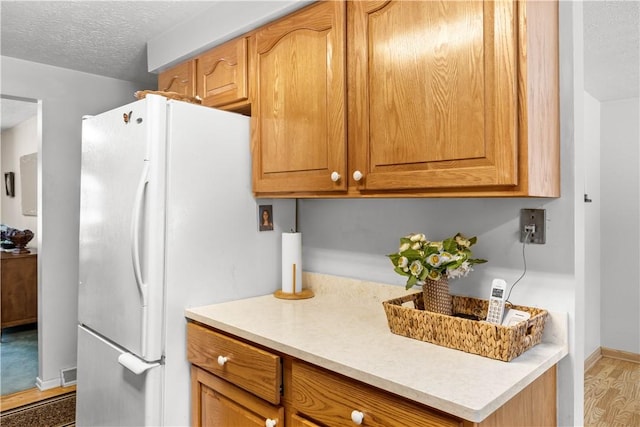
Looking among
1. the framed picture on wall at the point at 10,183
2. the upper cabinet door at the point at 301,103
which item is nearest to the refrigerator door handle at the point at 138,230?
the upper cabinet door at the point at 301,103

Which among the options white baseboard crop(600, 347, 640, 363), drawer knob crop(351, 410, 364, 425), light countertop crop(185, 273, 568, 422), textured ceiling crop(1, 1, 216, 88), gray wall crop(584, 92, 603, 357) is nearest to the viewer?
light countertop crop(185, 273, 568, 422)

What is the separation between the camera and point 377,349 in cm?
126

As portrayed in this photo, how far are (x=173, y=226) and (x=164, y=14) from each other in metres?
1.20

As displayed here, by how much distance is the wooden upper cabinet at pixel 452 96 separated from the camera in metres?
1.12

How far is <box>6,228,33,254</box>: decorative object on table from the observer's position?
4605 millimetres

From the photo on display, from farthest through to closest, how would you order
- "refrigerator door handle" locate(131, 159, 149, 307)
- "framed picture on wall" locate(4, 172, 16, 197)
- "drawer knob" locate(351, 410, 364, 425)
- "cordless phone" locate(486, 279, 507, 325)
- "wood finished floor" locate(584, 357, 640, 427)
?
"framed picture on wall" locate(4, 172, 16, 197), "wood finished floor" locate(584, 357, 640, 427), "refrigerator door handle" locate(131, 159, 149, 307), "cordless phone" locate(486, 279, 507, 325), "drawer knob" locate(351, 410, 364, 425)

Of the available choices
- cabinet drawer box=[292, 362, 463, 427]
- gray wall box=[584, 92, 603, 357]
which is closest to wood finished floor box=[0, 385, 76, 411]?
cabinet drawer box=[292, 362, 463, 427]

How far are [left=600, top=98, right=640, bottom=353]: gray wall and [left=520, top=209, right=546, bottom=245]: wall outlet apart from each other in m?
3.23

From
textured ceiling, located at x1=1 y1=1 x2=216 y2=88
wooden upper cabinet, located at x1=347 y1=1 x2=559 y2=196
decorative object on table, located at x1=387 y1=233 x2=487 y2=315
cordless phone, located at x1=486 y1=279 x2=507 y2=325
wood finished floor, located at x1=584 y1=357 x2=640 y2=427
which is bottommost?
wood finished floor, located at x1=584 y1=357 x2=640 y2=427

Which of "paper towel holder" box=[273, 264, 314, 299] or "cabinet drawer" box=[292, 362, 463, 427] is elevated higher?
"paper towel holder" box=[273, 264, 314, 299]

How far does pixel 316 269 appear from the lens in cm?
211

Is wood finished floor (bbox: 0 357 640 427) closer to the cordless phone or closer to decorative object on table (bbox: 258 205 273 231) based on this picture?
decorative object on table (bbox: 258 205 273 231)

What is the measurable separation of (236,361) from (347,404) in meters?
0.50

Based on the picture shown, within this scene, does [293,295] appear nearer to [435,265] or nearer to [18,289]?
[435,265]
